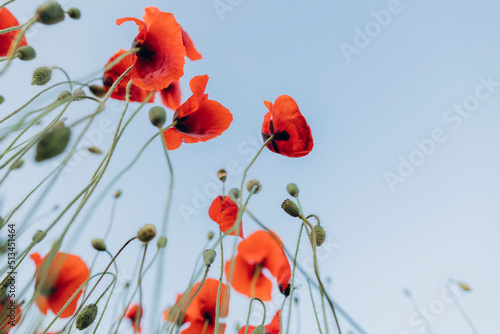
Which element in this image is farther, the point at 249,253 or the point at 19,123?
the point at 249,253

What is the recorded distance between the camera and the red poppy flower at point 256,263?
124cm

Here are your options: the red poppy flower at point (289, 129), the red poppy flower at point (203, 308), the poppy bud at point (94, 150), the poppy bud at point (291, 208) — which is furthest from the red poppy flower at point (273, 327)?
the poppy bud at point (94, 150)

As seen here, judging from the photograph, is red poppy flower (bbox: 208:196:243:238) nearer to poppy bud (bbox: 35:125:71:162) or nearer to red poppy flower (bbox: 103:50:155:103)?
red poppy flower (bbox: 103:50:155:103)

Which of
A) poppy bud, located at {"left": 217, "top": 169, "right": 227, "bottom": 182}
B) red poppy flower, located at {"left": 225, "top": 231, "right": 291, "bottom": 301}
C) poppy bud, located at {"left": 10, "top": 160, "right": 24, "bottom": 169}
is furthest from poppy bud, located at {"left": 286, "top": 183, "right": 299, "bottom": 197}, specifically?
poppy bud, located at {"left": 10, "top": 160, "right": 24, "bottom": 169}

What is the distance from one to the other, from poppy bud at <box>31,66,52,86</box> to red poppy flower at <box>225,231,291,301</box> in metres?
0.79

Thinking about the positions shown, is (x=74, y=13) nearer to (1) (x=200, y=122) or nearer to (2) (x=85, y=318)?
(1) (x=200, y=122)

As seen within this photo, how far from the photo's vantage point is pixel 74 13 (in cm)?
88

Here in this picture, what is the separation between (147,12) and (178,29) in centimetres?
11

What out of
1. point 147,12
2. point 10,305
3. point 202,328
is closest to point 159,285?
point 10,305

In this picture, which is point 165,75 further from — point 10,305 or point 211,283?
point 211,283

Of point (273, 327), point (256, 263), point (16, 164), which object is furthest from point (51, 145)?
point (256, 263)

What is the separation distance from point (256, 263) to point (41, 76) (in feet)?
3.06

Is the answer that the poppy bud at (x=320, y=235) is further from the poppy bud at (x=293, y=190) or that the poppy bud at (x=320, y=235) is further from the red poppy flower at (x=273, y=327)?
the red poppy flower at (x=273, y=327)

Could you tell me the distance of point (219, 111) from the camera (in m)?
0.96
